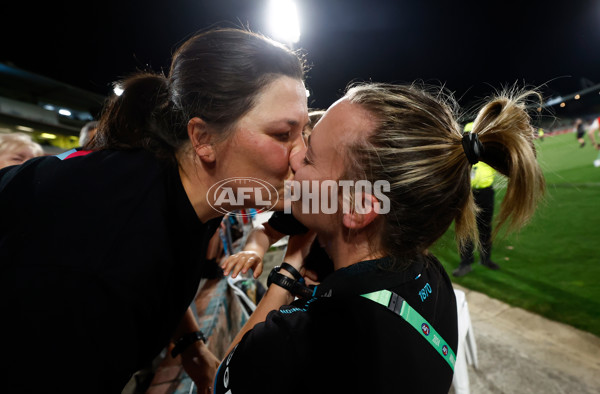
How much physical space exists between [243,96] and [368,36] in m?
20.2

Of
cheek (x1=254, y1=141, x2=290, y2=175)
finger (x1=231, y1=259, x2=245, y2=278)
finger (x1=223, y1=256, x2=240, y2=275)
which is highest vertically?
cheek (x1=254, y1=141, x2=290, y2=175)

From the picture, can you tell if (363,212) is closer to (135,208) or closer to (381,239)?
(381,239)

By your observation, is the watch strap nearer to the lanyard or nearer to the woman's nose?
the woman's nose

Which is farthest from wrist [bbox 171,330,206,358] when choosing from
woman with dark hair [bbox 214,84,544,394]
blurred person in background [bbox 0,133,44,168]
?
blurred person in background [bbox 0,133,44,168]

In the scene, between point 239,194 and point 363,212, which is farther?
point 239,194

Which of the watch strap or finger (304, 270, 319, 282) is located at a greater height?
the watch strap

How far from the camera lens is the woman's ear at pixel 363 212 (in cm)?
117

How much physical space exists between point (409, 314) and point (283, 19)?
8421 millimetres

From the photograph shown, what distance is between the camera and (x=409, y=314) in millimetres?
910

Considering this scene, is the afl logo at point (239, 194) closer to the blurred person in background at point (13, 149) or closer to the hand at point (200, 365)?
the hand at point (200, 365)

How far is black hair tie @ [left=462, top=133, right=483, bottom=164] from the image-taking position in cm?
109

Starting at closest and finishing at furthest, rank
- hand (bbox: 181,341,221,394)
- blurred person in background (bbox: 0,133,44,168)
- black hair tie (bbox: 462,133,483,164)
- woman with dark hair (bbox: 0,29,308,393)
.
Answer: woman with dark hair (bbox: 0,29,308,393) → black hair tie (bbox: 462,133,483,164) → hand (bbox: 181,341,221,394) → blurred person in background (bbox: 0,133,44,168)

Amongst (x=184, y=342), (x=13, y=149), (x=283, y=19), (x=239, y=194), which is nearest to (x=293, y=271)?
(x=239, y=194)

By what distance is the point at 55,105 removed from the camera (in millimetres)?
16844
